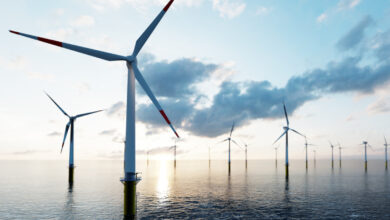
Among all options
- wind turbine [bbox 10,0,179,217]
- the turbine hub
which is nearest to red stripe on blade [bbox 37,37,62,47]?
wind turbine [bbox 10,0,179,217]

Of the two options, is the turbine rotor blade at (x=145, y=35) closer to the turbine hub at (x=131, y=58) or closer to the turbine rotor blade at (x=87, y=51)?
the turbine hub at (x=131, y=58)

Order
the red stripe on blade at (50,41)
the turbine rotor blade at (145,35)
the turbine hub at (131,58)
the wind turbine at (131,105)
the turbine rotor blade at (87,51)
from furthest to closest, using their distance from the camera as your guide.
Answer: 1. the turbine hub at (131,58)
2. the turbine rotor blade at (145,35)
3. the wind turbine at (131,105)
4. the turbine rotor blade at (87,51)
5. the red stripe on blade at (50,41)

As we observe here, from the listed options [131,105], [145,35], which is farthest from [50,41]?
[145,35]

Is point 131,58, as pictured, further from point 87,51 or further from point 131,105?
→ point 131,105

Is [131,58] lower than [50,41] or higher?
higher

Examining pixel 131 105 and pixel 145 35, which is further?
pixel 145 35

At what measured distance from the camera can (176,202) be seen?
61438 mm

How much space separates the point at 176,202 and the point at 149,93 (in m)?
30.6

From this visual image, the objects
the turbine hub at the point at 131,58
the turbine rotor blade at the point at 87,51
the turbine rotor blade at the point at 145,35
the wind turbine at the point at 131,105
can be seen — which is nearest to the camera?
the turbine rotor blade at the point at 87,51

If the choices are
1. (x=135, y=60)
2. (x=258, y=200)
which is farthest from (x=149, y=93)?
(x=258, y=200)

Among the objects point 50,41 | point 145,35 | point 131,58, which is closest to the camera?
point 50,41

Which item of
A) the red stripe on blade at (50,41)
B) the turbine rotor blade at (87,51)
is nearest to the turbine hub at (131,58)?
the turbine rotor blade at (87,51)

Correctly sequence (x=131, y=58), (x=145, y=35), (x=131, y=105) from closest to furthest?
(x=131, y=105)
(x=131, y=58)
(x=145, y=35)

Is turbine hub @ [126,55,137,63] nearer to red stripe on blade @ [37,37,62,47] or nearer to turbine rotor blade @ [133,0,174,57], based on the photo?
turbine rotor blade @ [133,0,174,57]
